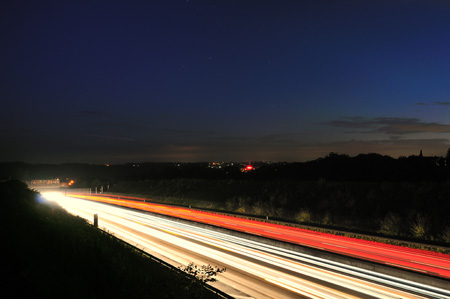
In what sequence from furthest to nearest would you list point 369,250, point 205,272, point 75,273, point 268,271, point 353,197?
point 353,197 < point 369,250 < point 268,271 < point 205,272 < point 75,273

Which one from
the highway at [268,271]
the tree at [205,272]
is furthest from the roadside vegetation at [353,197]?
the tree at [205,272]

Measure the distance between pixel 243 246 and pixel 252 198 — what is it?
2707 centimetres

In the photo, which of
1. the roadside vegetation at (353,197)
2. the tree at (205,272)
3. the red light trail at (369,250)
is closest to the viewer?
the tree at (205,272)

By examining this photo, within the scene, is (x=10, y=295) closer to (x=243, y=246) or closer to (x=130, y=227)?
(x=243, y=246)

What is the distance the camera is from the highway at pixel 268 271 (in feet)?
32.7

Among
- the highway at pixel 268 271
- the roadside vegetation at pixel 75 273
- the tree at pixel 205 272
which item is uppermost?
the roadside vegetation at pixel 75 273

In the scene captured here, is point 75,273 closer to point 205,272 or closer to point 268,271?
point 205,272

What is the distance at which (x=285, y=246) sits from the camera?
1631 centimetres

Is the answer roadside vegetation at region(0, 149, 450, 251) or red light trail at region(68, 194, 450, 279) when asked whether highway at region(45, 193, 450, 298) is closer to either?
red light trail at region(68, 194, 450, 279)

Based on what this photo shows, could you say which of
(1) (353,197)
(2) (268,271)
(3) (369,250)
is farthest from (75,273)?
(1) (353,197)

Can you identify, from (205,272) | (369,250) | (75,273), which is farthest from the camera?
(369,250)

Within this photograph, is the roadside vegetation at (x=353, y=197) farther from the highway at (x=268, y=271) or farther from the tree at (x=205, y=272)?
the tree at (x=205, y=272)

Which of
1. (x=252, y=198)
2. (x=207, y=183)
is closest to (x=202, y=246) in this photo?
(x=252, y=198)

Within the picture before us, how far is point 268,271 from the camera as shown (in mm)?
12383
